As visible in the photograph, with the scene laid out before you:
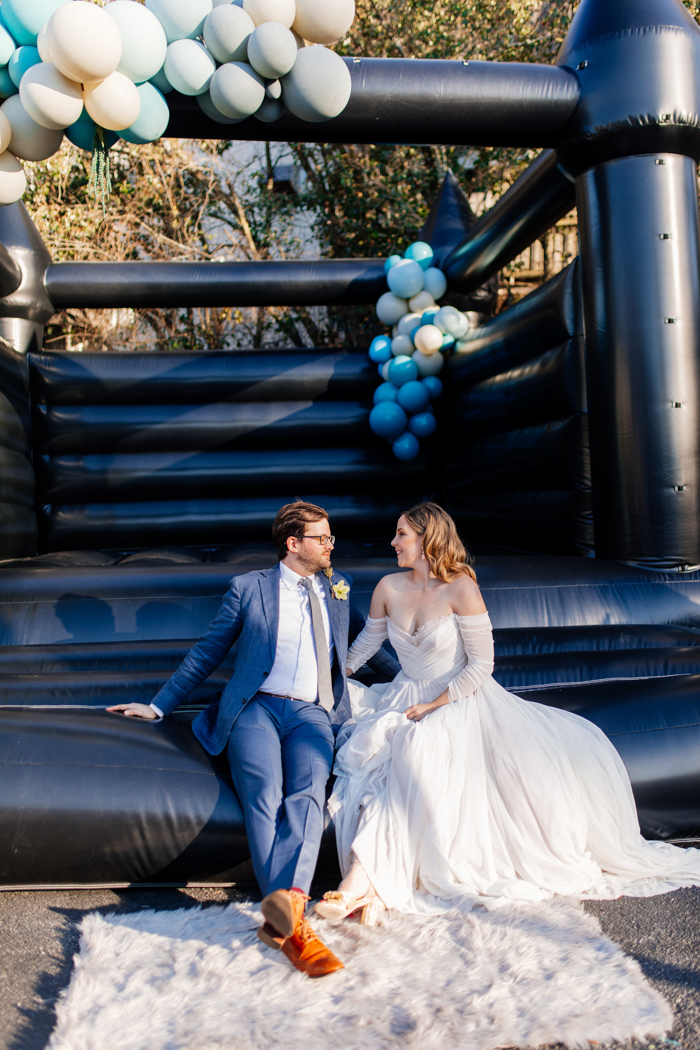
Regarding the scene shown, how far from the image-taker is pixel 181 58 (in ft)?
8.07

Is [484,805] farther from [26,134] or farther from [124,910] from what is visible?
[26,134]

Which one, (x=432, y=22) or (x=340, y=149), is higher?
(x=432, y=22)

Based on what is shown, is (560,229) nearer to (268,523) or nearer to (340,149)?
(340,149)

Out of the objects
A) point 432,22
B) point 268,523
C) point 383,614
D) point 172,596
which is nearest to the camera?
point 383,614

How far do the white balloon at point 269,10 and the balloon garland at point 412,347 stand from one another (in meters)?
1.97

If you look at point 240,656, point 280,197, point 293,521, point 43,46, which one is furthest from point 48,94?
point 280,197

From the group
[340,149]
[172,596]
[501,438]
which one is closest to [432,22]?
[340,149]

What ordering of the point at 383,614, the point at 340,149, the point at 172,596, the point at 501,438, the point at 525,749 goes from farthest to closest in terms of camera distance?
the point at 340,149 < the point at 501,438 < the point at 172,596 < the point at 383,614 < the point at 525,749

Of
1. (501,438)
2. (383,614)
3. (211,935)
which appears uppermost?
(501,438)

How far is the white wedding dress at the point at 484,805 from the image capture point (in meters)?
1.58

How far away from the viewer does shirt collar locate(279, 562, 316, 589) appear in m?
2.02

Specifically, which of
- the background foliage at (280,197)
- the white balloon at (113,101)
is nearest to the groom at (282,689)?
the white balloon at (113,101)

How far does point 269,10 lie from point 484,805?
247cm

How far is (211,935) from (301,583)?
2.80 feet
